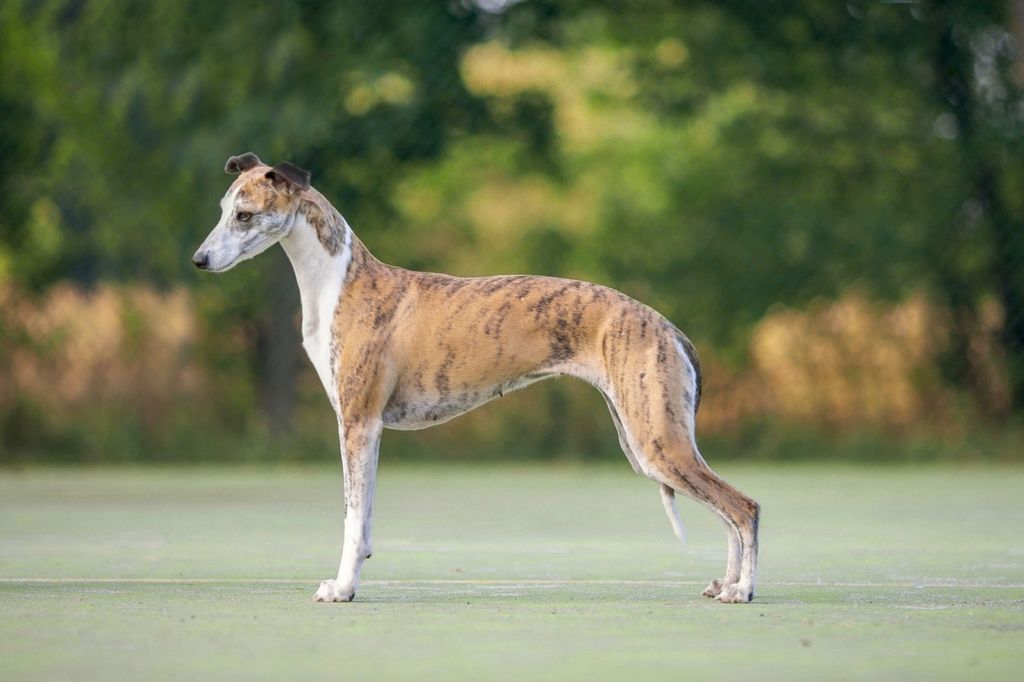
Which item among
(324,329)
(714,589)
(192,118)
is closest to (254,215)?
(324,329)

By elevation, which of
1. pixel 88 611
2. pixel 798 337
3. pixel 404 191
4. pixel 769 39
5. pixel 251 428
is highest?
pixel 769 39

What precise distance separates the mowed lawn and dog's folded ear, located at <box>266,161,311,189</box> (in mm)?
1651

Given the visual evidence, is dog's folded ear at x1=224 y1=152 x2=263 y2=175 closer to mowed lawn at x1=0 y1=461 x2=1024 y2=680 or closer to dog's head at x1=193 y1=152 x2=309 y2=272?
dog's head at x1=193 y1=152 x2=309 y2=272

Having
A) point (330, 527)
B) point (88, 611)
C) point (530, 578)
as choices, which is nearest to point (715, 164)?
point (330, 527)

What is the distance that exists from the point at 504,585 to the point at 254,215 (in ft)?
6.02

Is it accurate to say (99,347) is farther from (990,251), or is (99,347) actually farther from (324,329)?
(324,329)

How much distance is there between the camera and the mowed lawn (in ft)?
17.5

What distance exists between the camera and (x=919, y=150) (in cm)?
1788

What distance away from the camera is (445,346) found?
7645 mm

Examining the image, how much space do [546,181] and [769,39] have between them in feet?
9.58

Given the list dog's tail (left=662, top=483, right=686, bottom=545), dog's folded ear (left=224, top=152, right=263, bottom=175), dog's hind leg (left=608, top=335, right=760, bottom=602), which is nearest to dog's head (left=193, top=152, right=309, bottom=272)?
dog's folded ear (left=224, top=152, right=263, bottom=175)

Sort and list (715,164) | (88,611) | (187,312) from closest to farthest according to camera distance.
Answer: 1. (88,611)
2. (187,312)
3. (715,164)

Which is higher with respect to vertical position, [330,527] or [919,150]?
[919,150]

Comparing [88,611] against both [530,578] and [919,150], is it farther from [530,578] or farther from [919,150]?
[919,150]
